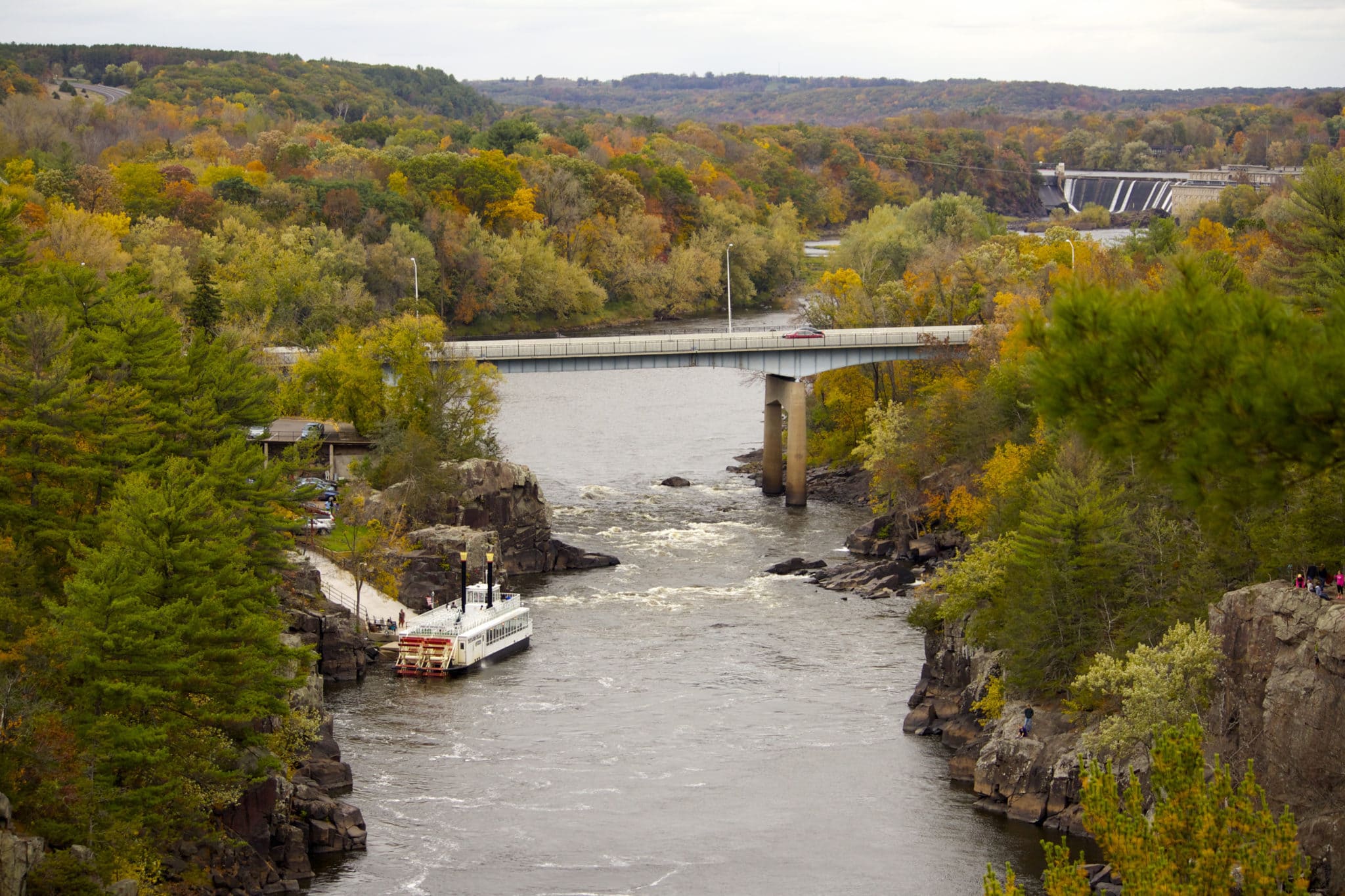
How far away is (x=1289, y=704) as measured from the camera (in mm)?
38000

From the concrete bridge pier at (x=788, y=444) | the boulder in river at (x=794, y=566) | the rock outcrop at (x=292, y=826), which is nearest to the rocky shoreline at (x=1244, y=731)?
the rock outcrop at (x=292, y=826)

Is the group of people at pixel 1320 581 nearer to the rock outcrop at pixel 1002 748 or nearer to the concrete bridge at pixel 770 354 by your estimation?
the rock outcrop at pixel 1002 748

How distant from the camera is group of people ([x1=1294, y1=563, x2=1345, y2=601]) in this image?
1556 inches

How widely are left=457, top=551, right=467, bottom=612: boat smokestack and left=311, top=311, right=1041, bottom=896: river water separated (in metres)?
2.98

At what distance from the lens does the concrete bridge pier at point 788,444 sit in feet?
283

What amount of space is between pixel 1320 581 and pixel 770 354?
168ft

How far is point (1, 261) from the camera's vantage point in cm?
5844

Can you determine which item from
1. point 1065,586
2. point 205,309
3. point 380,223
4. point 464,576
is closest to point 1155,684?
point 1065,586

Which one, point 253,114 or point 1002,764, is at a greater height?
point 253,114

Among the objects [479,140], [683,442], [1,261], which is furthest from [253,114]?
[1,261]

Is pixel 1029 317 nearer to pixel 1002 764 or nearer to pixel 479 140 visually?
pixel 1002 764

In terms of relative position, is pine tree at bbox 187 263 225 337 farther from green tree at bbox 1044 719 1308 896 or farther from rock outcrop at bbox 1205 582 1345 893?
green tree at bbox 1044 719 1308 896

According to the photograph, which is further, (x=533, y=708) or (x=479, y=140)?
(x=479, y=140)

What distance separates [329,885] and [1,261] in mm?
28512
